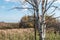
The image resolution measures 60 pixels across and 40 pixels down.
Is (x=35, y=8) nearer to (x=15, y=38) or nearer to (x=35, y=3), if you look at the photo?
(x=35, y=3)

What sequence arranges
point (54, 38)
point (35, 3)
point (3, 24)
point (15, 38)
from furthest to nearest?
point (3, 24) < point (15, 38) < point (54, 38) < point (35, 3)

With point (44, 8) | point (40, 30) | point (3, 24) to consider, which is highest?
point (44, 8)

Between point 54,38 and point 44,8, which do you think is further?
point 54,38

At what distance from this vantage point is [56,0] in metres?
6.24

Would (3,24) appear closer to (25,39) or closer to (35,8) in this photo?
(25,39)

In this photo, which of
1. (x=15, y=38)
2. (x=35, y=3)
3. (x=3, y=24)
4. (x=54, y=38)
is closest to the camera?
(x=35, y=3)

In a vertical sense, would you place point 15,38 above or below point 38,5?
below

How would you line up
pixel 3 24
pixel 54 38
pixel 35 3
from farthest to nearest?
1. pixel 3 24
2. pixel 54 38
3. pixel 35 3

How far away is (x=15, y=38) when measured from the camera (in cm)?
1428

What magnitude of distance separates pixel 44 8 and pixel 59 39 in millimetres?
7803

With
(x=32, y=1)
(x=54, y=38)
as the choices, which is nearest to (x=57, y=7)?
(x=32, y=1)

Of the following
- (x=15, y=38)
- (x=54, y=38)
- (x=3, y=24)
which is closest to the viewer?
(x=54, y=38)

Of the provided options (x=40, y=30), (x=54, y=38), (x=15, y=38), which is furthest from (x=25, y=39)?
(x=40, y=30)

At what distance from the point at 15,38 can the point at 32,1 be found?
8.37m
